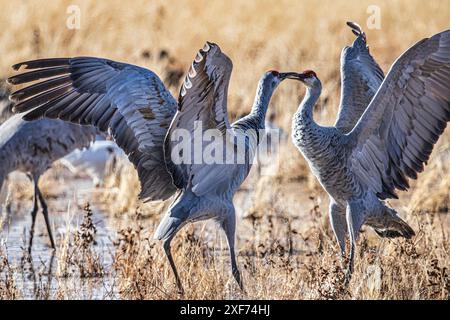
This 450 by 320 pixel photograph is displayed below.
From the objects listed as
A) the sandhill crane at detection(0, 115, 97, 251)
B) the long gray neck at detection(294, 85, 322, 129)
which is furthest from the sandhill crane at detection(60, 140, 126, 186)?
the long gray neck at detection(294, 85, 322, 129)

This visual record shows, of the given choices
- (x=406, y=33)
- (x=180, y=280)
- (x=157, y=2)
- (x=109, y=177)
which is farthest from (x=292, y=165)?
(x=157, y=2)

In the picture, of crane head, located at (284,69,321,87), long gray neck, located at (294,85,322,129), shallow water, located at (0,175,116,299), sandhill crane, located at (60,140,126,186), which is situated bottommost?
shallow water, located at (0,175,116,299)

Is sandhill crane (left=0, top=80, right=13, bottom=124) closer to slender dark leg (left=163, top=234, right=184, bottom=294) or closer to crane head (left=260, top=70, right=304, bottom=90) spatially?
crane head (left=260, top=70, right=304, bottom=90)

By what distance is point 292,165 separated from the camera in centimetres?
1180

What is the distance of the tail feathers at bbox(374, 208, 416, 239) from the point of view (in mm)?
7992

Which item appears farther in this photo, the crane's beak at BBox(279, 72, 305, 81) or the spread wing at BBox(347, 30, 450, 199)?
the crane's beak at BBox(279, 72, 305, 81)

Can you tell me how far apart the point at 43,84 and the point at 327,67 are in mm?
8138

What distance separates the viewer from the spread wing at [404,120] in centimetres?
744

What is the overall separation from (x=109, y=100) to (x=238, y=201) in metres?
3.67

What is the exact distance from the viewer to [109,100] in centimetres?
757

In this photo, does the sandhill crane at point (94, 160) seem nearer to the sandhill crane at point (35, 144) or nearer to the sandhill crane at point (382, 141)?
the sandhill crane at point (35, 144)

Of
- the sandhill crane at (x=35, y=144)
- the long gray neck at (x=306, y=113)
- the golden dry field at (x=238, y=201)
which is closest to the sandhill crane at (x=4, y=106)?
the golden dry field at (x=238, y=201)

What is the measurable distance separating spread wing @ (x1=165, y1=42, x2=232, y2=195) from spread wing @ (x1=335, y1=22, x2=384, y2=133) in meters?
1.35

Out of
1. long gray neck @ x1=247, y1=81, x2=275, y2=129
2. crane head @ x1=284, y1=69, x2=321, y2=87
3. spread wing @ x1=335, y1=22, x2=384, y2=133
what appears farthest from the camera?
spread wing @ x1=335, y1=22, x2=384, y2=133
